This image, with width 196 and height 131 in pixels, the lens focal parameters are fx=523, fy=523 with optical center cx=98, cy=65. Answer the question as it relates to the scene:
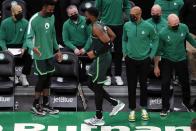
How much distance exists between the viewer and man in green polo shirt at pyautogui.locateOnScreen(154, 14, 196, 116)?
322 inches

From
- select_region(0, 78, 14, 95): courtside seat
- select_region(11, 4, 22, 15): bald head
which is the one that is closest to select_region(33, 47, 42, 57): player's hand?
select_region(0, 78, 14, 95): courtside seat

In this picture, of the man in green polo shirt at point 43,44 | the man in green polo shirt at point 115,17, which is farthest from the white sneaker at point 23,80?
the man in green polo shirt at point 115,17

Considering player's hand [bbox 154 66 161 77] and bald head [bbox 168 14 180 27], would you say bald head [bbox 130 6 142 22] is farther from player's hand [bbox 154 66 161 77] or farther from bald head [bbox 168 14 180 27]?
player's hand [bbox 154 66 161 77]

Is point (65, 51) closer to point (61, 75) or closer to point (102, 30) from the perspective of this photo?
point (61, 75)

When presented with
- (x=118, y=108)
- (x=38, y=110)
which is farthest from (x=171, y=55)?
(x=38, y=110)

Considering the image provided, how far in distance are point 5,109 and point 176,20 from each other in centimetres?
316

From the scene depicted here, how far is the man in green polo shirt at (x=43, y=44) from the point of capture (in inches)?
312

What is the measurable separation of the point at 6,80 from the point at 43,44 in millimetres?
1131

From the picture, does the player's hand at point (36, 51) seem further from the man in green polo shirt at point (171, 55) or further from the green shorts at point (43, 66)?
the man in green polo shirt at point (171, 55)

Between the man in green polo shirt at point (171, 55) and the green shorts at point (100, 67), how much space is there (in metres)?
0.92

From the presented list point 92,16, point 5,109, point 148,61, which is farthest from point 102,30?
point 5,109

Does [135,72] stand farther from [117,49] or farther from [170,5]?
[170,5]

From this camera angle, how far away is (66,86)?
28.1 ft

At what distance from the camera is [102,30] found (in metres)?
7.48
